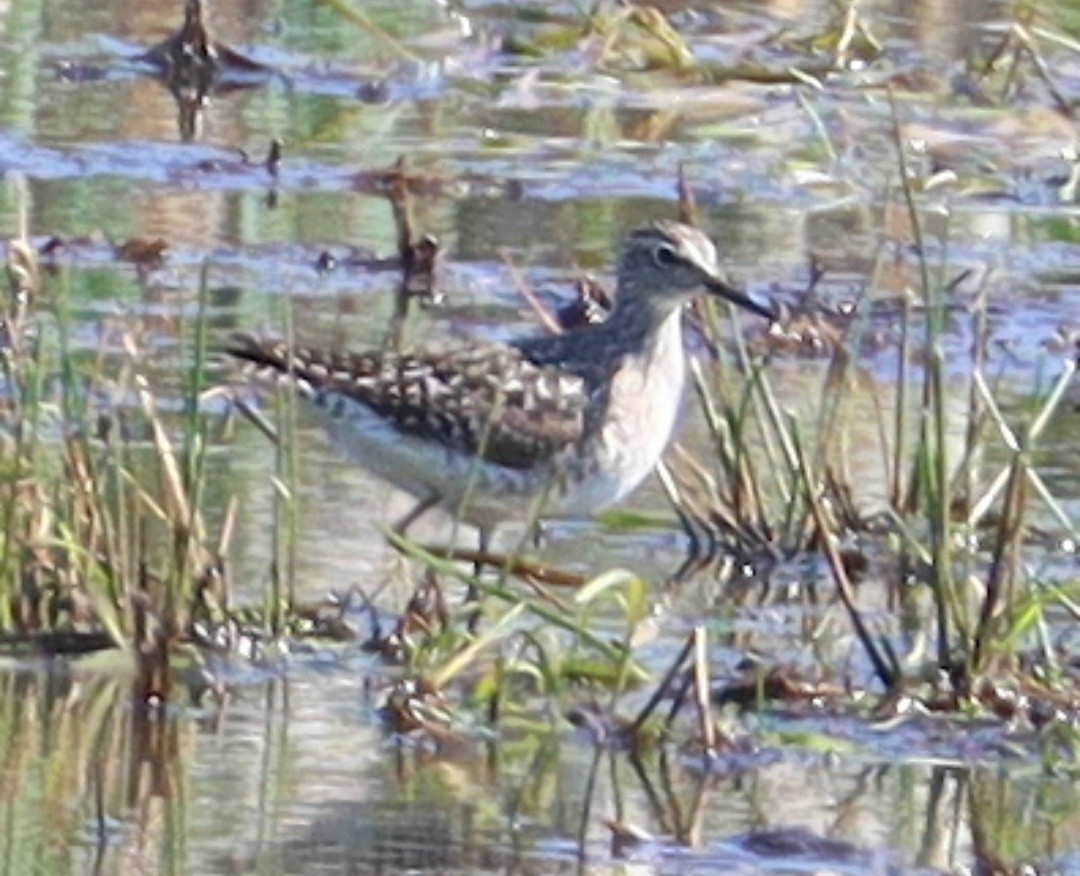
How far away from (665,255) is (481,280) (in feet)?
6.85

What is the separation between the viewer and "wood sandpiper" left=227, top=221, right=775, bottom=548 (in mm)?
8586

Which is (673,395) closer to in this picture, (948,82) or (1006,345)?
(1006,345)

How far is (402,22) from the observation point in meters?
15.0

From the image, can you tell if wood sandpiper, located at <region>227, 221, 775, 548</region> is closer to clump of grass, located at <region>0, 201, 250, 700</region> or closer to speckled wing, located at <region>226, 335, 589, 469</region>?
speckled wing, located at <region>226, 335, 589, 469</region>

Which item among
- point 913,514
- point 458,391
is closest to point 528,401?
point 458,391

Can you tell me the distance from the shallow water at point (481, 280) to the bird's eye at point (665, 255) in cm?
40

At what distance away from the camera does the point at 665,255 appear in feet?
30.5

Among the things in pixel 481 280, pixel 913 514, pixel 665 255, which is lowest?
pixel 481 280

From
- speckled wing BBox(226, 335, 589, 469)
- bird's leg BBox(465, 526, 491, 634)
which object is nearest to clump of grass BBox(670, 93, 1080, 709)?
speckled wing BBox(226, 335, 589, 469)

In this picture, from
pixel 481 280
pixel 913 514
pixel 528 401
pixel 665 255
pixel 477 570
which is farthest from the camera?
pixel 481 280

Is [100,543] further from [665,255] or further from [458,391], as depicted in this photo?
[665,255]

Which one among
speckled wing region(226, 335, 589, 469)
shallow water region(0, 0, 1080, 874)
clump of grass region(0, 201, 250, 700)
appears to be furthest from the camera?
speckled wing region(226, 335, 589, 469)

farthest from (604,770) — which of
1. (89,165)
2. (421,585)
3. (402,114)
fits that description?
(402,114)

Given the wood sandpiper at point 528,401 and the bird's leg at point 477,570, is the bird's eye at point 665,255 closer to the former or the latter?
the wood sandpiper at point 528,401
